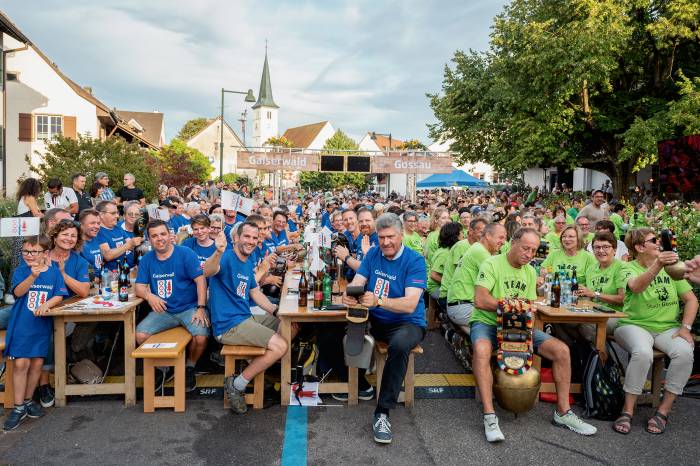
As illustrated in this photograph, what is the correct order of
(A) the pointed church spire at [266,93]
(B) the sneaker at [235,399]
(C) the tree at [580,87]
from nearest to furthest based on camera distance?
(B) the sneaker at [235,399] → (C) the tree at [580,87] → (A) the pointed church spire at [266,93]

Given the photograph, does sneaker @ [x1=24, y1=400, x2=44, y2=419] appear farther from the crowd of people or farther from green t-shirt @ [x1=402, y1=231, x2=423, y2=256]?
green t-shirt @ [x1=402, y1=231, x2=423, y2=256]

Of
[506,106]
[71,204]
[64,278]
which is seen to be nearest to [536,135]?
[506,106]

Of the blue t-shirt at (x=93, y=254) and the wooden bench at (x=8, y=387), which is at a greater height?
the blue t-shirt at (x=93, y=254)

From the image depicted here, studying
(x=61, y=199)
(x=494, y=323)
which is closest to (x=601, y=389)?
(x=494, y=323)

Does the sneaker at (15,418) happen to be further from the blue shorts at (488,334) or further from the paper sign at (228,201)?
the blue shorts at (488,334)

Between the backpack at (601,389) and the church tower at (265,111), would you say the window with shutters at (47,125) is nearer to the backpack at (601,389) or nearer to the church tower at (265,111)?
the backpack at (601,389)

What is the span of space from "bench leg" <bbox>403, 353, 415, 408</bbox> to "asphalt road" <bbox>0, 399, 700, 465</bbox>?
88 millimetres

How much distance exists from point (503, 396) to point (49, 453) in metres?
3.50

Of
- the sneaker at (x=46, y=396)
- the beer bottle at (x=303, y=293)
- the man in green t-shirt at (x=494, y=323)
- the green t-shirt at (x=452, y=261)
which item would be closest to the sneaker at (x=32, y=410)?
the sneaker at (x=46, y=396)

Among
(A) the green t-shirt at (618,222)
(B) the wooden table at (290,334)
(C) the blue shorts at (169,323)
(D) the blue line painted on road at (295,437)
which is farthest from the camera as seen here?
(A) the green t-shirt at (618,222)

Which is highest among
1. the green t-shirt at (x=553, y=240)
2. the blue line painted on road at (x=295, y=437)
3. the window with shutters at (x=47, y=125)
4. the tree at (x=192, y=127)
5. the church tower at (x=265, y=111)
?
the church tower at (x=265, y=111)

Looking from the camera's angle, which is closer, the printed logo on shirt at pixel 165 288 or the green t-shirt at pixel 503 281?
the green t-shirt at pixel 503 281

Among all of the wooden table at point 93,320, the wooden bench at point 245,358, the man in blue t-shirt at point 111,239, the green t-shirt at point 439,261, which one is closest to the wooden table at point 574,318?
the green t-shirt at point 439,261

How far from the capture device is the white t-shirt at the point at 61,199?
7543mm
